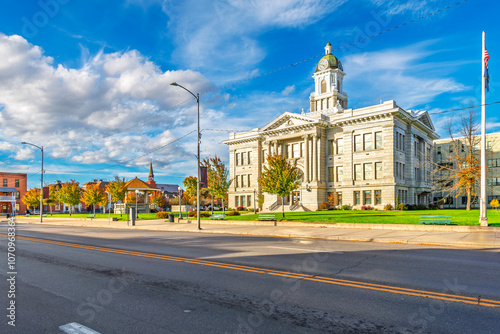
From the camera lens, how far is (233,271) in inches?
334

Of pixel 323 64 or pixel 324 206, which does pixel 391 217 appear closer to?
pixel 324 206

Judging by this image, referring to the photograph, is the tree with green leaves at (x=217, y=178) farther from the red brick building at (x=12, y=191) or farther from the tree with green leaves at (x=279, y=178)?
the red brick building at (x=12, y=191)

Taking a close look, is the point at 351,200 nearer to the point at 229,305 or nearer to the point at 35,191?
the point at 229,305

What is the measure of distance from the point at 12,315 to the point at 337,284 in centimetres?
588

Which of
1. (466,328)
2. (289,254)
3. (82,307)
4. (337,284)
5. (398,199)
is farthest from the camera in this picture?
(398,199)

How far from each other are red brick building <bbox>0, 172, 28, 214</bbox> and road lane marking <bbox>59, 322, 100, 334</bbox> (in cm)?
9093

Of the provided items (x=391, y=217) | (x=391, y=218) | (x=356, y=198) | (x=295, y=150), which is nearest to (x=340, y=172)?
(x=356, y=198)

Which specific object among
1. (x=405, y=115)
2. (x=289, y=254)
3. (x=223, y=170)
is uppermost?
(x=405, y=115)

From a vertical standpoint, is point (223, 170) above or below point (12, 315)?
above

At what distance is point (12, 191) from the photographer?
8238cm

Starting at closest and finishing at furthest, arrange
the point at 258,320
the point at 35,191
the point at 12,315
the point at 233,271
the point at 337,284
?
the point at 258,320, the point at 12,315, the point at 337,284, the point at 233,271, the point at 35,191

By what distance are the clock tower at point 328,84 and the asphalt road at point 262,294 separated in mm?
52530

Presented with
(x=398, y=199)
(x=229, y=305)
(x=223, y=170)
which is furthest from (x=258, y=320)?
(x=398, y=199)

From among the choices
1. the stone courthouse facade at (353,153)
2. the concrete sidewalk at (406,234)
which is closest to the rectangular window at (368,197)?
the stone courthouse facade at (353,153)
